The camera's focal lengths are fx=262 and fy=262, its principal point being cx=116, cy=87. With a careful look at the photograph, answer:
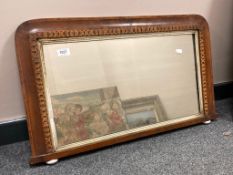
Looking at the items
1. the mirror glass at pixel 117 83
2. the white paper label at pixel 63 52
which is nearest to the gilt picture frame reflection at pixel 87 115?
the mirror glass at pixel 117 83

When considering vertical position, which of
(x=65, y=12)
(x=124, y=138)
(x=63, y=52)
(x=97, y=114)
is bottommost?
(x=124, y=138)

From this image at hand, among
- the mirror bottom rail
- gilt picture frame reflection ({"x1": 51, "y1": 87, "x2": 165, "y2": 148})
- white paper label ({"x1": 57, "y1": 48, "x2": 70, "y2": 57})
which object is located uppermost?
white paper label ({"x1": 57, "y1": 48, "x2": 70, "y2": 57})

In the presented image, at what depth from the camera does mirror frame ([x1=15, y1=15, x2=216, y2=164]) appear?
3.24 ft

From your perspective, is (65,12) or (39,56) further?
(65,12)

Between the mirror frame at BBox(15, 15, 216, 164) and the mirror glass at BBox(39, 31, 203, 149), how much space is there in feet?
0.08

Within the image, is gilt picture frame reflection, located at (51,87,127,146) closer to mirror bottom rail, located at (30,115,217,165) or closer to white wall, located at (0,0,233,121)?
mirror bottom rail, located at (30,115,217,165)

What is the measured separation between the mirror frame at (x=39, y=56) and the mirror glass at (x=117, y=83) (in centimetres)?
2

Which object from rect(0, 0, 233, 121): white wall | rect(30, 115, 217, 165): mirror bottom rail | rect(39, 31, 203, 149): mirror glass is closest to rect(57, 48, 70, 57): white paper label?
rect(39, 31, 203, 149): mirror glass

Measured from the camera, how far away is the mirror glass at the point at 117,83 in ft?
3.45

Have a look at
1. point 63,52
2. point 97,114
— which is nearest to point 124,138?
point 97,114

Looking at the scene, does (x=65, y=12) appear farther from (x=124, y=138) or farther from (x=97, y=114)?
(x=124, y=138)

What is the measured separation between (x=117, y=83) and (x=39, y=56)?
35 cm

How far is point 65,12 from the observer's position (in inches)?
44.1

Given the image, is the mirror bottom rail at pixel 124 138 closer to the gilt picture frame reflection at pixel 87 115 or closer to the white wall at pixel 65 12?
the gilt picture frame reflection at pixel 87 115
